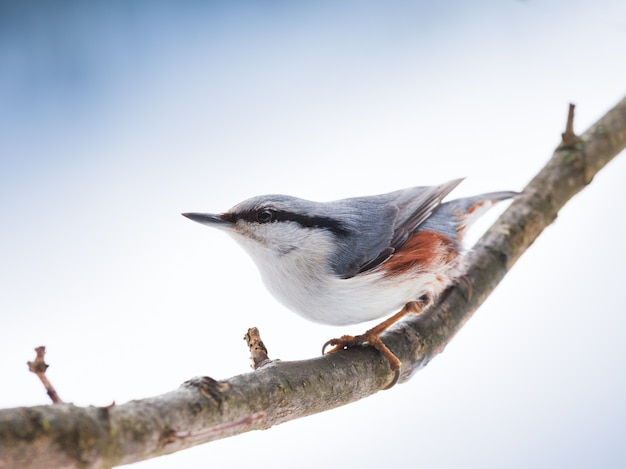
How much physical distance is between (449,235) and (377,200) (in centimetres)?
23

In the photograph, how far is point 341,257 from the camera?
1.42 m

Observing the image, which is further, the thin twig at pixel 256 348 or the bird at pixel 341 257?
the bird at pixel 341 257

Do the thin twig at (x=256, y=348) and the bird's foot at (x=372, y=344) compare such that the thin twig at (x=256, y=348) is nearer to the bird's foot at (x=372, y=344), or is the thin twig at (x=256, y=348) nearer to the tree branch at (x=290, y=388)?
the tree branch at (x=290, y=388)

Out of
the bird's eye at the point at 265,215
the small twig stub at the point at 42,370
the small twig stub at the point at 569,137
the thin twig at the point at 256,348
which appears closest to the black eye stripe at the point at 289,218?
the bird's eye at the point at 265,215

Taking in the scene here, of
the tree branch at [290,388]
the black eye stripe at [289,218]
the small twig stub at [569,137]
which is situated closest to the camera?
the tree branch at [290,388]

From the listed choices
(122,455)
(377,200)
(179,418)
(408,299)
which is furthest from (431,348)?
(122,455)

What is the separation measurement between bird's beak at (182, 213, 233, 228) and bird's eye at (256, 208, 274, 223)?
0.06 metres

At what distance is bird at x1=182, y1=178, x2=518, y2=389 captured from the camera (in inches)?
54.2

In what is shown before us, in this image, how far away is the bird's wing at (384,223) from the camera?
1.43m

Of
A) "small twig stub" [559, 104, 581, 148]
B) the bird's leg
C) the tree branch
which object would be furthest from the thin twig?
"small twig stub" [559, 104, 581, 148]

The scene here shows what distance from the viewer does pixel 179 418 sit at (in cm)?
95

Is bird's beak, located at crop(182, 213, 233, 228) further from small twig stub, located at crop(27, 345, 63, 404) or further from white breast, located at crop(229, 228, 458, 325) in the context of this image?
small twig stub, located at crop(27, 345, 63, 404)

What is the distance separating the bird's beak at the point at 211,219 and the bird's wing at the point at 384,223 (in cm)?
26

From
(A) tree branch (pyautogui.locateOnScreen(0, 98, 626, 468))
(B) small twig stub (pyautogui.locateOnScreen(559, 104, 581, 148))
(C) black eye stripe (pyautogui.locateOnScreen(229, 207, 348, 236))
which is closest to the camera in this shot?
(A) tree branch (pyautogui.locateOnScreen(0, 98, 626, 468))
